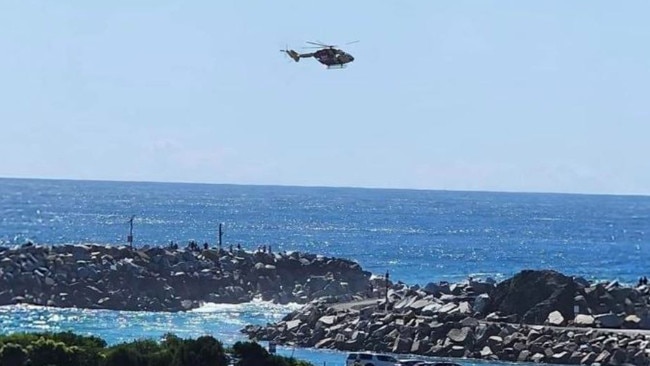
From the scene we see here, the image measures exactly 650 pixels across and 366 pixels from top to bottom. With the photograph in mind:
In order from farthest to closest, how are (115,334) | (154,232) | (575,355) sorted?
(154,232)
(115,334)
(575,355)

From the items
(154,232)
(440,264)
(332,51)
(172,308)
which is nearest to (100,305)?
(172,308)

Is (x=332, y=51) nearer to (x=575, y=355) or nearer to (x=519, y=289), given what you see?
(x=575, y=355)

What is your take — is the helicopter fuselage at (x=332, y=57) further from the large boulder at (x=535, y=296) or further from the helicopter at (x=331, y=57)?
the large boulder at (x=535, y=296)

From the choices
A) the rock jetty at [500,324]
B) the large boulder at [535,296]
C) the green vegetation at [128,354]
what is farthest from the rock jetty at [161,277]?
the green vegetation at [128,354]

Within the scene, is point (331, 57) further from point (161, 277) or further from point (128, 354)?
point (161, 277)

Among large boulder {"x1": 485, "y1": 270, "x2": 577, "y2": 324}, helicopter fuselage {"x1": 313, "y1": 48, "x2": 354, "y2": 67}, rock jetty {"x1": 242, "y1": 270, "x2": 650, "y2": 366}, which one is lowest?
rock jetty {"x1": 242, "y1": 270, "x2": 650, "y2": 366}

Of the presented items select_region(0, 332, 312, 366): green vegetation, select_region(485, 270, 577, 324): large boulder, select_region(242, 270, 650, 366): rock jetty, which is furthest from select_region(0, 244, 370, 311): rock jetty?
select_region(0, 332, 312, 366): green vegetation

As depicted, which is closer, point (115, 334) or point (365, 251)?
point (115, 334)

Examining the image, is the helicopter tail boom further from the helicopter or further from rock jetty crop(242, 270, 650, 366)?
rock jetty crop(242, 270, 650, 366)
